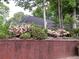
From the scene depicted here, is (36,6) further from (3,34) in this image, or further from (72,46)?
(3,34)

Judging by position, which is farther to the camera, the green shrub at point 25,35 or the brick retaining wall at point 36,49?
the green shrub at point 25,35

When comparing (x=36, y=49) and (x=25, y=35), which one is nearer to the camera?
(x=36, y=49)

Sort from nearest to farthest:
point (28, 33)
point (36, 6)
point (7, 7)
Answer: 1. point (28, 33)
2. point (36, 6)
3. point (7, 7)

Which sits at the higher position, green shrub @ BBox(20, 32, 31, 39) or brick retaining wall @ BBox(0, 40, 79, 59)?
green shrub @ BBox(20, 32, 31, 39)

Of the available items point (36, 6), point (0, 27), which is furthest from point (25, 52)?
point (36, 6)

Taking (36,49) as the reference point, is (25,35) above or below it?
above

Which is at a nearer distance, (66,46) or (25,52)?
(25,52)

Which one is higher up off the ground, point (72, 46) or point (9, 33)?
point (9, 33)

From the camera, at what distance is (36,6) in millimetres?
26328

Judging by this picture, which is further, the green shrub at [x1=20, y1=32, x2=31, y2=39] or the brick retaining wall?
the green shrub at [x1=20, y1=32, x2=31, y2=39]

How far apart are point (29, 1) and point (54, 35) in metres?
13.8

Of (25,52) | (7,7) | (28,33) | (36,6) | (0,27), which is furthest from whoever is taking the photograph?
(7,7)

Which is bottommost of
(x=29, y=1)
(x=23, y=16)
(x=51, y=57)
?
(x=51, y=57)

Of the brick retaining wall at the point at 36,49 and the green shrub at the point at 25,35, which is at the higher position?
the green shrub at the point at 25,35
